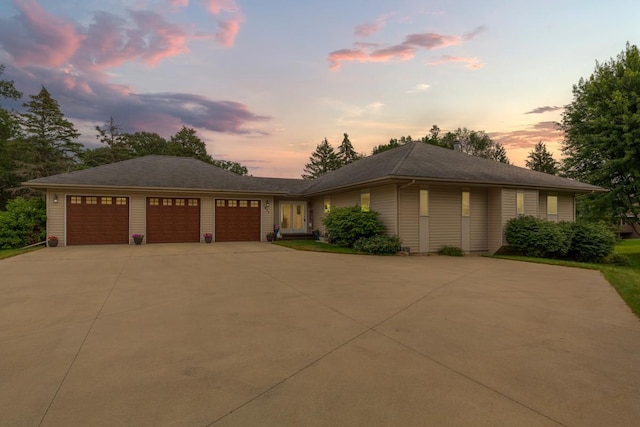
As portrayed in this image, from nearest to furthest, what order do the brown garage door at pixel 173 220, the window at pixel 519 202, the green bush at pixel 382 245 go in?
the green bush at pixel 382 245 → the window at pixel 519 202 → the brown garage door at pixel 173 220

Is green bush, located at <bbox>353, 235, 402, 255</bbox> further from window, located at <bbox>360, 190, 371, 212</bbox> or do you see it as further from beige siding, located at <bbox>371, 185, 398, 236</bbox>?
window, located at <bbox>360, 190, 371, 212</bbox>

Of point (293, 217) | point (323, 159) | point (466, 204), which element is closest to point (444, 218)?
point (466, 204)

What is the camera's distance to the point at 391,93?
52.1 feet

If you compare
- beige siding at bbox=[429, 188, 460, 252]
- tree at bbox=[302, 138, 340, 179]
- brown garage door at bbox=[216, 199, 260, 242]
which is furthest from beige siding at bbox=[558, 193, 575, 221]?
tree at bbox=[302, 138, 340, 179]

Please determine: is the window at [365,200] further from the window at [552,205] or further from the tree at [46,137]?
the tree at [46,137]

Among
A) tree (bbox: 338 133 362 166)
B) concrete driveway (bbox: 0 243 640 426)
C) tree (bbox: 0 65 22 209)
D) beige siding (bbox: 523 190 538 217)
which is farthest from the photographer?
tree (bbox: 338 133 362 166)

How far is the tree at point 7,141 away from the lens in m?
25.1

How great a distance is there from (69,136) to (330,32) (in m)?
31.0

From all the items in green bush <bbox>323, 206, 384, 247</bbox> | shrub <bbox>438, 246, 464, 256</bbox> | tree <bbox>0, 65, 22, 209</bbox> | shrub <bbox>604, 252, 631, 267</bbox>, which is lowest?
shrub <bbox>604, 252, 631, 267</bbox>

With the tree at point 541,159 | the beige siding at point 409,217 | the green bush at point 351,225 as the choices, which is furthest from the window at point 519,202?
the tree at point 541,159

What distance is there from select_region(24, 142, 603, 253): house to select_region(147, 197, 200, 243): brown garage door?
0.15 feet

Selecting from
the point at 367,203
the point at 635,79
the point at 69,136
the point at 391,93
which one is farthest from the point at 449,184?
the point at 69,136

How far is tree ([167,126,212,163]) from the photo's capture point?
4231 cm

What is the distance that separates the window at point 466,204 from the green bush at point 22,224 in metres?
18.6
